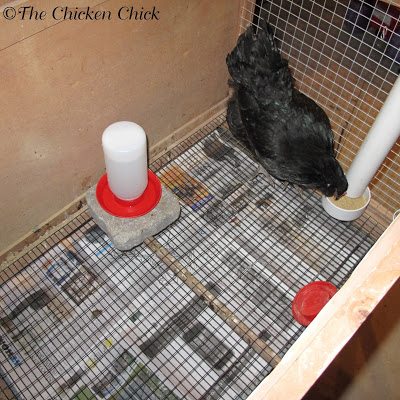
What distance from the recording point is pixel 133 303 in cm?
149

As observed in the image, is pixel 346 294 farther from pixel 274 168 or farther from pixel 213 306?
pixel 274 168

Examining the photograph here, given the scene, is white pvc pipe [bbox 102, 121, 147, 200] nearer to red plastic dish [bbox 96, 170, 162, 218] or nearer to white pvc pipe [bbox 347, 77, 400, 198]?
red plastic dish [bbox 96, 170, 162, 218]

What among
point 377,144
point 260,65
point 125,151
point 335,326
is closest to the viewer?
point 335,326

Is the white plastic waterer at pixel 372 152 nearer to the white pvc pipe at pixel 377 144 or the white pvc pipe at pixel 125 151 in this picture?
the white pvc pipe at pixel 377 144

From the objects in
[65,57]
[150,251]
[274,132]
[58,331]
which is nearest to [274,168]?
[274,132]

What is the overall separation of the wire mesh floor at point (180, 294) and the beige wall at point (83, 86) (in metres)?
0.21

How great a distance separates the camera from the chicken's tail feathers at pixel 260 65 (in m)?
1.52

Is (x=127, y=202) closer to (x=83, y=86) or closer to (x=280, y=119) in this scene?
(x=83, y=86)

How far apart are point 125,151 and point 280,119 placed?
61cm

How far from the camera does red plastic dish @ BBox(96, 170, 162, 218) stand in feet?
4.94

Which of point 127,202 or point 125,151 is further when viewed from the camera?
point 127,202

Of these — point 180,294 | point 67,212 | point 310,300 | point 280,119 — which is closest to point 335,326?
point 310,300

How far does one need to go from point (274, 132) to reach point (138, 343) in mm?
865

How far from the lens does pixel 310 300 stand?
1.44m
